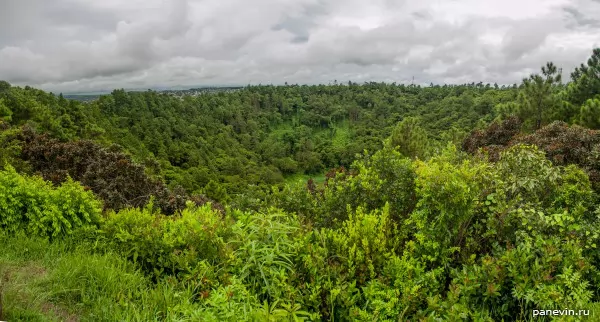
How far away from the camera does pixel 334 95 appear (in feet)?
384

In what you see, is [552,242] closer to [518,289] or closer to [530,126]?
[518,289]

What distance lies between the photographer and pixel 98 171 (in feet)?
24.5

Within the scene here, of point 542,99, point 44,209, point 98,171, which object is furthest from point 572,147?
point 542,99

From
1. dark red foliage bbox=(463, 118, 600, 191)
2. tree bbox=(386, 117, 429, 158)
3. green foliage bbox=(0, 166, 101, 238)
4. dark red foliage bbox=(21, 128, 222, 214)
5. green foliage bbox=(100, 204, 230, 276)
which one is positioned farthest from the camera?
tree bbox=(386, 117, 429, 158)

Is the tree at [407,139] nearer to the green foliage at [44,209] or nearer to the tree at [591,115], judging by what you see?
the tree at [591,115]

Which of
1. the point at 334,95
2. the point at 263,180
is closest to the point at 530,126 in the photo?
the point at 263,180

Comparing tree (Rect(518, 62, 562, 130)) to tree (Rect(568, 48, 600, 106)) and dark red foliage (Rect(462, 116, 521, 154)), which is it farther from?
dark red foliage (Rect(462, 116, 521, 154))

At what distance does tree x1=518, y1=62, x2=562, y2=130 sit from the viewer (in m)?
18.7

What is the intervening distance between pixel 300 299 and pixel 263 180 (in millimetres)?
56189

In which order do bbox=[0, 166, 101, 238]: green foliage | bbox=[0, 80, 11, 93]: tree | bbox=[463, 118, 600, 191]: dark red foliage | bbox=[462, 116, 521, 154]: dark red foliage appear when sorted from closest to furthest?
bbox=[0, 166, 101, 238]: green foliage < bbox=[463, 118, 600, 191]: dark red foliage < bbox=[462, 116, 521, 154]: dark red foliage < bbox=[0, 80, 11, 93]: tree

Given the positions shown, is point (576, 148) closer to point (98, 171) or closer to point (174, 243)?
point (174, 243)

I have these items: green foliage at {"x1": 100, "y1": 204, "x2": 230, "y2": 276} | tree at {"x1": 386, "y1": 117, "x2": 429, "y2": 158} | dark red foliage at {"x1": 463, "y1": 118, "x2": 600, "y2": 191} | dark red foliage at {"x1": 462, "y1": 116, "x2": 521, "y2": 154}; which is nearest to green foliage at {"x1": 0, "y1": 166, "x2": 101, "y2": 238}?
green foliage at {"x1": 100, "y1": 204, "x2": 230, "y2": 276}

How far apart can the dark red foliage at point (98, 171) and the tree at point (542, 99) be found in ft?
58.8

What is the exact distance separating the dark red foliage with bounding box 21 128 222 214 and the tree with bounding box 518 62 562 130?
17.9 metres
